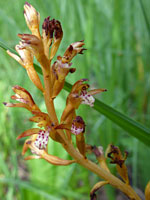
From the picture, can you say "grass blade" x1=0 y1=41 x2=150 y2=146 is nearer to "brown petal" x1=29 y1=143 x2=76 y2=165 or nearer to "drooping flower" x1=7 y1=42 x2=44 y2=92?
"drooping flower" x1=7 y1=42 x2=44 y2=92

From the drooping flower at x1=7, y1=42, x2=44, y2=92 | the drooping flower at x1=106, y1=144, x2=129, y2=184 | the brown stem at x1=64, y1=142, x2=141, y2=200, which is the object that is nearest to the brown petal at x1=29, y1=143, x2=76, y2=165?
the brown stem at x1=64, y1=142, x2=141, y2=200

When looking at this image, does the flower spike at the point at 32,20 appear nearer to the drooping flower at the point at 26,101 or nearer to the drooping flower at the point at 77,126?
the drooping flower at the point at 26,101

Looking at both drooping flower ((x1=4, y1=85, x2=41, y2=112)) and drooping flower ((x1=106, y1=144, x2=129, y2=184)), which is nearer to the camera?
drooping flower ((x1=4, y1=85, x2=41, y2=112))

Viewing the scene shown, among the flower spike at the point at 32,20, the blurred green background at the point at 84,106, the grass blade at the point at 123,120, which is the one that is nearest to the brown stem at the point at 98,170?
the grass blade at the point at 123,120

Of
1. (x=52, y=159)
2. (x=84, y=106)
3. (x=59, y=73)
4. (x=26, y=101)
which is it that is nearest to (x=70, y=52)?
(x=59, y=73)

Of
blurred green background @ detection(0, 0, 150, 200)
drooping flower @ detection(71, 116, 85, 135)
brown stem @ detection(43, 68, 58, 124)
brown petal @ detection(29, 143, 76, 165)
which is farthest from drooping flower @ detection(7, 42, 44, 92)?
blurred green background @ detection(0, 0, 150, 200)

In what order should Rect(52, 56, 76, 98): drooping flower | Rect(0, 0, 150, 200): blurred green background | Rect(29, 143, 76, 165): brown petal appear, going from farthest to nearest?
Rect(0, 0, 150, 200): blurred green background, Rect(29, 143, 76, 165): brown petal, Rect(52, 56, 76, 98): drooping flower

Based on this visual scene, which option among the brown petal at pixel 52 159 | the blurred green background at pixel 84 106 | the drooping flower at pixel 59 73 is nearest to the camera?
the drooping flower at pixel 59 73

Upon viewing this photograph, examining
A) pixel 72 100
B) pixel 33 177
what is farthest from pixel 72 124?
pixel 33 177

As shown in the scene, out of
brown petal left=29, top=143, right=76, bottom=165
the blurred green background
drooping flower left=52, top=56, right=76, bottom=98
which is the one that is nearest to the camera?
drooping flower left=52, top=56, right=76, bottom=98

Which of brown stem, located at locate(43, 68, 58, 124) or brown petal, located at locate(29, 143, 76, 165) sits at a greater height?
brown stem, located at locate(43, 68, 58, 124)

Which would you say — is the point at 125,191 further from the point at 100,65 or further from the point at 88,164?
the point at 100,65
